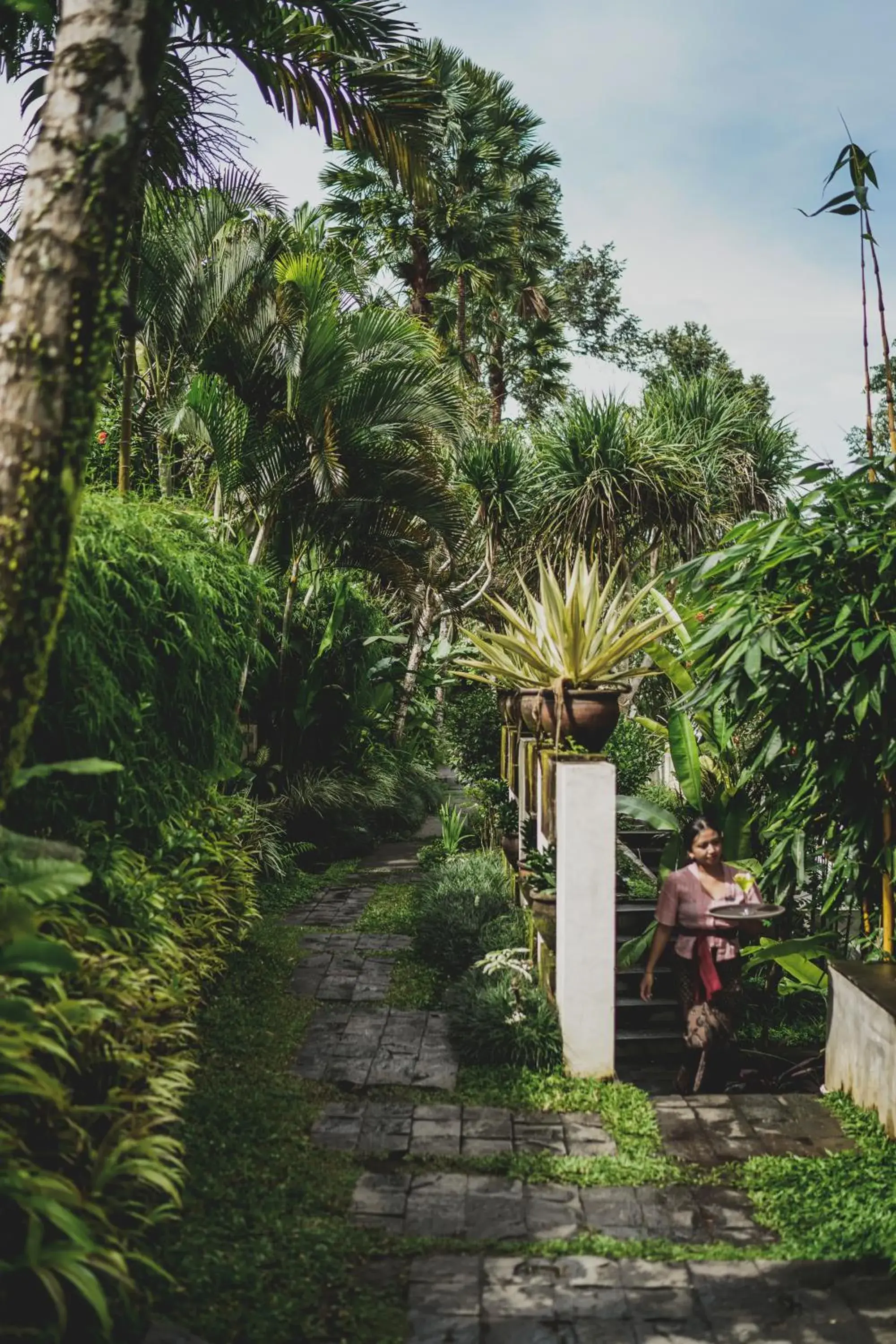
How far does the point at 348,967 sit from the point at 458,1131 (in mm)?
2517

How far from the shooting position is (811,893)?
7.62 m

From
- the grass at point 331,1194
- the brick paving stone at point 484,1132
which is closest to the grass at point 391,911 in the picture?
the grass at point 331,1194

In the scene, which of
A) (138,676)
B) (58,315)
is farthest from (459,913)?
(58,315)

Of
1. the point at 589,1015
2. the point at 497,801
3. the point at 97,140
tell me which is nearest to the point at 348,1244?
the point at 589,1015

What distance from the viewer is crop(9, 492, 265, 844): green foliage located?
4484 mm

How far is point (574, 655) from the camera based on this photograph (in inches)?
249

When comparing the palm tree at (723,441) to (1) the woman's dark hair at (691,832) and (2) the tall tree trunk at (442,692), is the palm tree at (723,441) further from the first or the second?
(1) the woman's dark hair at (691,832)

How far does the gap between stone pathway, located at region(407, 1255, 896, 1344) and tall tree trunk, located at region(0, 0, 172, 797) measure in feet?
6.95

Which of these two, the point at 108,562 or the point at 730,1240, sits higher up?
the point at 108,562

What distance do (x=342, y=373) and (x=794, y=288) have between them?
14.8ft

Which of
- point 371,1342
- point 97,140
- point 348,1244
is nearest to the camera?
point 97,140

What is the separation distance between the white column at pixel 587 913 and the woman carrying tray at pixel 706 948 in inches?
20.2

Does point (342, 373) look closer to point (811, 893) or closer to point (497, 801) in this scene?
point (497, 801)

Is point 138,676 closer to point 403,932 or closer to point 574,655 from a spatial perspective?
point 574,655
